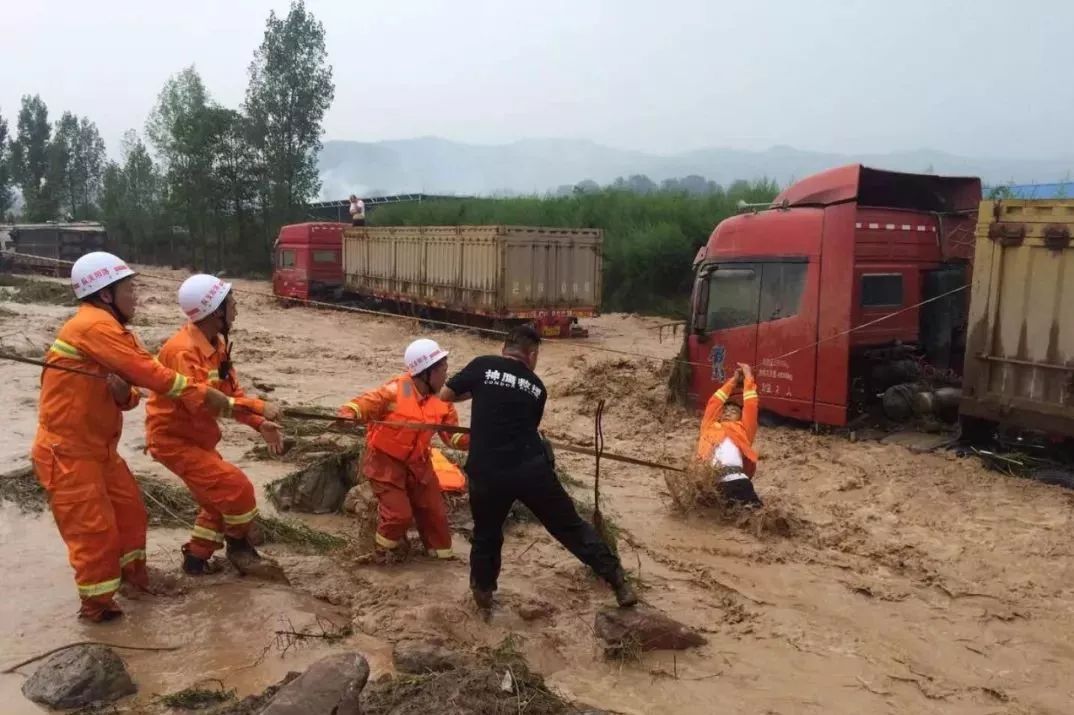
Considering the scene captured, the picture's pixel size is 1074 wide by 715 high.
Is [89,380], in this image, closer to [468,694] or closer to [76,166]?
[468,694]

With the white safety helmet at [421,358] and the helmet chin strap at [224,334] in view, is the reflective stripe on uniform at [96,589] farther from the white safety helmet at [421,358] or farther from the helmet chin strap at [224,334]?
the white safety helmet at [421,358]

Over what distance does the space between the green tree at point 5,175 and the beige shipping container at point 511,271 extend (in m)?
50.0

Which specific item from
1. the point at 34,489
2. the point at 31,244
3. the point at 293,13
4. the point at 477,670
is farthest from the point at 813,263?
the point at 293,13

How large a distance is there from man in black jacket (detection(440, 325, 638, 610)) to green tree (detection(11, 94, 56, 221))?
6460 centimetres

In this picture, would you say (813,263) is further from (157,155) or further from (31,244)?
(157,155)

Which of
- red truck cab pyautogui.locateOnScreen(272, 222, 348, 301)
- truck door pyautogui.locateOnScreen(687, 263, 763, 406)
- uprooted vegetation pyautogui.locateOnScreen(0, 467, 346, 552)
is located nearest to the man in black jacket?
uprooted vegetation pyautogui.locateOnScreen(0, 467, 346, 552)

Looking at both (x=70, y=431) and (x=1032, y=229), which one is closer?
(x=70, y=431)

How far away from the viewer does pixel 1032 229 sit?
23.1 ft

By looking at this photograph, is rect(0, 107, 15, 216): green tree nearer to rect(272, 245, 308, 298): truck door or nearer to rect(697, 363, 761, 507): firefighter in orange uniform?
rect(272, 245, 308, 298): truck door

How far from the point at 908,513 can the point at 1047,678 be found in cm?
258

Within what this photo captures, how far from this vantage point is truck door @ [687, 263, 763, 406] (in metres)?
9.09

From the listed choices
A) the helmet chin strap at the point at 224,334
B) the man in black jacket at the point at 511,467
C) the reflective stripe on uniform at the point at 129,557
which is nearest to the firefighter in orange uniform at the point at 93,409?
the reflective stripe on uniform at the point at 129,557

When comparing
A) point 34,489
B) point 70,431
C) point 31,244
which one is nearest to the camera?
point 70,431

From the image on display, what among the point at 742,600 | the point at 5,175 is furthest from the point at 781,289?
the point at 5,175
